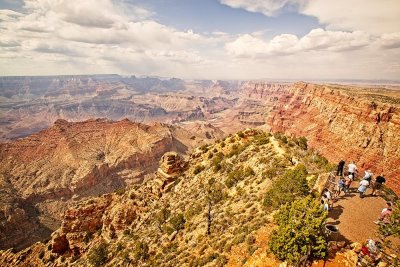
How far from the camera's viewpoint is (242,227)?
21.7 metres

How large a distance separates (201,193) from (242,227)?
1439cm

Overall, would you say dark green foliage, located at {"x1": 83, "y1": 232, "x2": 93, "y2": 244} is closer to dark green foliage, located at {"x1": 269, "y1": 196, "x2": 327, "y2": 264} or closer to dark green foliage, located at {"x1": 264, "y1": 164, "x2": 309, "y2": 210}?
dark green foliage, located at {"x1": 264, "y1": 164, "x2": 309, "y2": 210}

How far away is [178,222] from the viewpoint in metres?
30.6

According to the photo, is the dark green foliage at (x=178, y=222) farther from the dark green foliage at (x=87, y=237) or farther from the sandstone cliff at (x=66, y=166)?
the sandstone cliff at (x=66, y=166)

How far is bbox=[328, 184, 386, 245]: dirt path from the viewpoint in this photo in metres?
17.9

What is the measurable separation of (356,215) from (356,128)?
238 ft

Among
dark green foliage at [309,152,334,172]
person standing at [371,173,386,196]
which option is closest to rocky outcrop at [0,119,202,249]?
Answer: dark green foliage at [309,152,334,172]

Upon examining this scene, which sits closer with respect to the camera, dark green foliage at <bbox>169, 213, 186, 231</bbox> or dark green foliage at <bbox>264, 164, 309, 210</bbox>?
dark green foliage at <bbox>264, 164, 309, 210</bbox>

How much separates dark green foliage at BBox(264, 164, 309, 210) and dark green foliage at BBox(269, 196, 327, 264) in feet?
17.7

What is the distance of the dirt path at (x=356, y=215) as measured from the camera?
1789 centimetres

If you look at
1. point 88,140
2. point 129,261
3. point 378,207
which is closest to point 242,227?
point 378,207

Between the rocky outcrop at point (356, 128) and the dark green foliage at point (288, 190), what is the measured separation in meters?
54.4

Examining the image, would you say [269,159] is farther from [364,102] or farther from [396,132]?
[364,102]

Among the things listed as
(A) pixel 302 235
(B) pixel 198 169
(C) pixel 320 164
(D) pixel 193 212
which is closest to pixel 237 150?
(B) pixel 198 169
